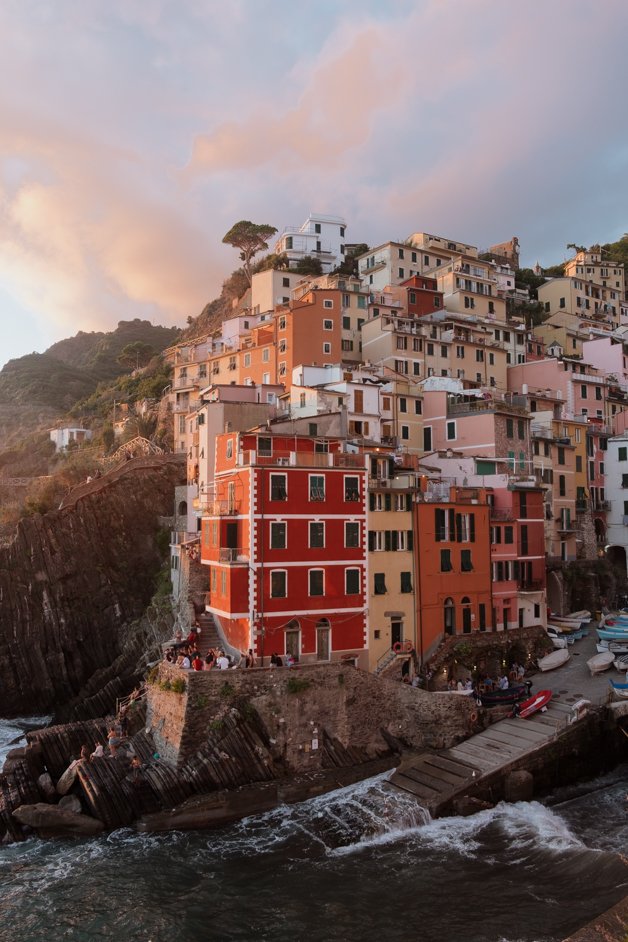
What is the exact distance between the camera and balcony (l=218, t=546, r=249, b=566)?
34.6 meters

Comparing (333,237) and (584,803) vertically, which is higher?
(333,237)

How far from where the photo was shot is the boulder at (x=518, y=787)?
97.6ft

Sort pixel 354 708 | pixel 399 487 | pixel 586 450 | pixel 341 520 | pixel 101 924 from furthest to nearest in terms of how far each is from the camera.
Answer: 1. pixel 586 450
2. pixel 399 487
3. pixel 341 520
4. pixel 354 708
5. pixel 101 924

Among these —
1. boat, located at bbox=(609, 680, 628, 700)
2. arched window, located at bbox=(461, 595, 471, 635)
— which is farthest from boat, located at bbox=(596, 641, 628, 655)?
arched window, located at bbox=(461, 595, 471, 635)

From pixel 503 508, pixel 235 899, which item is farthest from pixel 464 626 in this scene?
pixel 235 899

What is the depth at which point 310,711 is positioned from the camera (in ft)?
105

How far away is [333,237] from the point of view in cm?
10638

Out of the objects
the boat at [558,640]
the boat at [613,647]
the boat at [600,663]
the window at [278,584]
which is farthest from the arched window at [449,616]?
the window at [278,584]

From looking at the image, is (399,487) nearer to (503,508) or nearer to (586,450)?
(503,508)

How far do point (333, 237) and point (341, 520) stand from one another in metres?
80.5

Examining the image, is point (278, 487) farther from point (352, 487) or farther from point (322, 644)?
point (322, 644)

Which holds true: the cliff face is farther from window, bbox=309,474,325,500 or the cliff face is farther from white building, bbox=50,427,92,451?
white building, bbox=50,427,92,451

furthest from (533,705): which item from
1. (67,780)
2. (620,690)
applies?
(67,780)

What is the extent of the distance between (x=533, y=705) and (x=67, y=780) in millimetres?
23504
